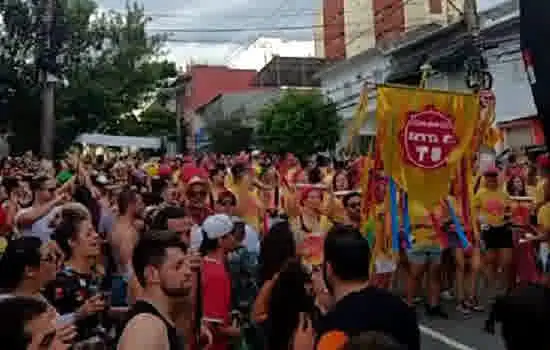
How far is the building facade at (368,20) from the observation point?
41.1 meters

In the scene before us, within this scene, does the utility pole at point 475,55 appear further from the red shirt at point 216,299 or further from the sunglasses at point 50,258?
the sunglasses at point 50,258

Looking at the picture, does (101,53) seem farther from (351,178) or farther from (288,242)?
(288,242)

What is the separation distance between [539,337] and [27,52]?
25055mm

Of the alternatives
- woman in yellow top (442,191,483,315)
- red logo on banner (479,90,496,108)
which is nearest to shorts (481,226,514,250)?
woman in yellow top (442,191,483,315)

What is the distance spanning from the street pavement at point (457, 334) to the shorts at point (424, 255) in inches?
25.3

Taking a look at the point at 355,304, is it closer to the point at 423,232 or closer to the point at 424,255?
the point at 423,232

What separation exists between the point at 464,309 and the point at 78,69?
20.9 metres

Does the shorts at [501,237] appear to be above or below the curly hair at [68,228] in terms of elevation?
below

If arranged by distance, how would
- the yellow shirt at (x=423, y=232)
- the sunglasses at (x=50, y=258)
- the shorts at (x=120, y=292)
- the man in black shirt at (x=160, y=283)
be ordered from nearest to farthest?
the man in black shirt at (x=160, y=283) < the sunglasses at (x=50, y=258) < the shorts at (x=120, y=292) < the yellow shirt at (x=423, y=232)

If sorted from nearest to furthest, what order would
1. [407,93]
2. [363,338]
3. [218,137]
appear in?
[363,338] < [407,93] < [218,137]

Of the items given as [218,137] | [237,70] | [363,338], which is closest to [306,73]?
[237,70]

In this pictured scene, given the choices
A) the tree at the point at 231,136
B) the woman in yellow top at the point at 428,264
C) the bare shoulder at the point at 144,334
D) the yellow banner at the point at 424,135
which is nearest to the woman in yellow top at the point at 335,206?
the woman in yellow top at the point at 428,264

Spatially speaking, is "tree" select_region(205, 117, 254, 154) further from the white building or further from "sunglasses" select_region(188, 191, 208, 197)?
"sunglasses" select_region(188, 191, 208, 197)

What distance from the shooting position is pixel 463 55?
25.4 metres
